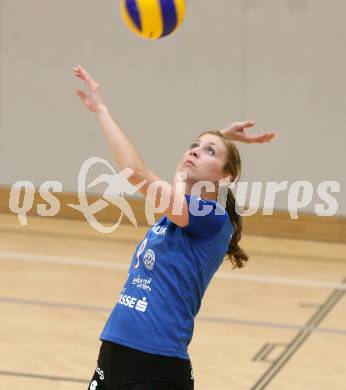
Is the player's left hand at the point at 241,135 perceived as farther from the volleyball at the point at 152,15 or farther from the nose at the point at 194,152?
the volleyball at the point at 152,15

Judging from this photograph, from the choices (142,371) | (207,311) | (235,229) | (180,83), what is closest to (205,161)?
(235,229)

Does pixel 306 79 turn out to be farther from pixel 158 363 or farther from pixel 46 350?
pixel 158 363

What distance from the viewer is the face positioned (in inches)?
153

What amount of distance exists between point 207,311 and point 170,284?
3958mm

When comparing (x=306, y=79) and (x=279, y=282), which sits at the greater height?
(x=306, y=79)

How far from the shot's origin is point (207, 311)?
7738 mm

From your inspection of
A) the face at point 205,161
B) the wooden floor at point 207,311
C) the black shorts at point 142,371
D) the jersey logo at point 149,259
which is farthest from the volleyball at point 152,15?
the wooden floor at point 207,311

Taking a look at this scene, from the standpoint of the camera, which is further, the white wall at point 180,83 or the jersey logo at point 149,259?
the white wall at point 180,83

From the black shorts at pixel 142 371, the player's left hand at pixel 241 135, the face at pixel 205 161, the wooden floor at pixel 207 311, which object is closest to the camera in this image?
the black shorts at pixel 142 371

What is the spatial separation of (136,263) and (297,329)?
3640 millimetres

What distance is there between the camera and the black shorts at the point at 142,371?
3.78m

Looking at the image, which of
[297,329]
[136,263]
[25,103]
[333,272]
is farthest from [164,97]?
[136,263]

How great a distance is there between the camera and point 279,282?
8797mm

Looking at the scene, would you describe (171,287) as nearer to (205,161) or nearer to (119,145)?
(205,161)
